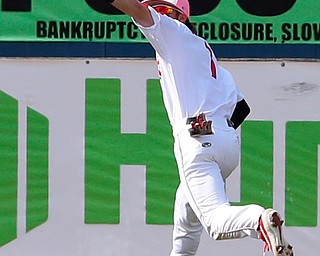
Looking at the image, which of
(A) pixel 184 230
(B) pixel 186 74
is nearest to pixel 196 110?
(B) pixel 186 74

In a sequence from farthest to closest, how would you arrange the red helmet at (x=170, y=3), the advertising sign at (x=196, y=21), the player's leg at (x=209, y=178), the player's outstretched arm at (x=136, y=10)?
the advertising sign at (x=196, y=21) → the red helmet at (x=170, y=3) → the player's leg at (x=209, y=178) → the player's outstretched arm at (x=136, y=10)

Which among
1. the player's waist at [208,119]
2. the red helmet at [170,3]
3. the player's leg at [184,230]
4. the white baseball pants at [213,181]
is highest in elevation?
the red helmet at [170,3]

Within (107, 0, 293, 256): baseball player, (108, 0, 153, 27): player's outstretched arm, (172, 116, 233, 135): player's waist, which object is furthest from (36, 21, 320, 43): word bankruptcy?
(108, 0, 153, 27): player's outstretched arm

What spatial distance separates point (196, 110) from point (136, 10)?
659mm

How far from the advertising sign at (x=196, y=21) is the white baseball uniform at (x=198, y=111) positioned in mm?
1520

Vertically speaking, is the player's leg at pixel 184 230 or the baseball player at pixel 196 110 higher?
the baseball player at pixel 196 110

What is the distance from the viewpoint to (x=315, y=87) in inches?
281

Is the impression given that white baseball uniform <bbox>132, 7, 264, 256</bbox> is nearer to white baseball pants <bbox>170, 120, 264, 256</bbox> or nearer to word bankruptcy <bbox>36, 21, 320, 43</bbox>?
white baseball pants <bbox>170, 120, 264, 256</bbox>

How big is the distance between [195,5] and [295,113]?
3.26 feet

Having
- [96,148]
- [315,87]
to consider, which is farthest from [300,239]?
[96,148]

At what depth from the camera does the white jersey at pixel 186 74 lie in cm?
543

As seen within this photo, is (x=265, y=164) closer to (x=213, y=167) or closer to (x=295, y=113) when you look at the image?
(x=295, y=113)

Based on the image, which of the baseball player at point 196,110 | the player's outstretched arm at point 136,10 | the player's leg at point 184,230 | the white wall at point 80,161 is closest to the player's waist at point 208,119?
the baseball player at point 196,110

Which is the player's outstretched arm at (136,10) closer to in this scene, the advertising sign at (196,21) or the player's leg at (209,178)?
the player's leg at (209,178)
